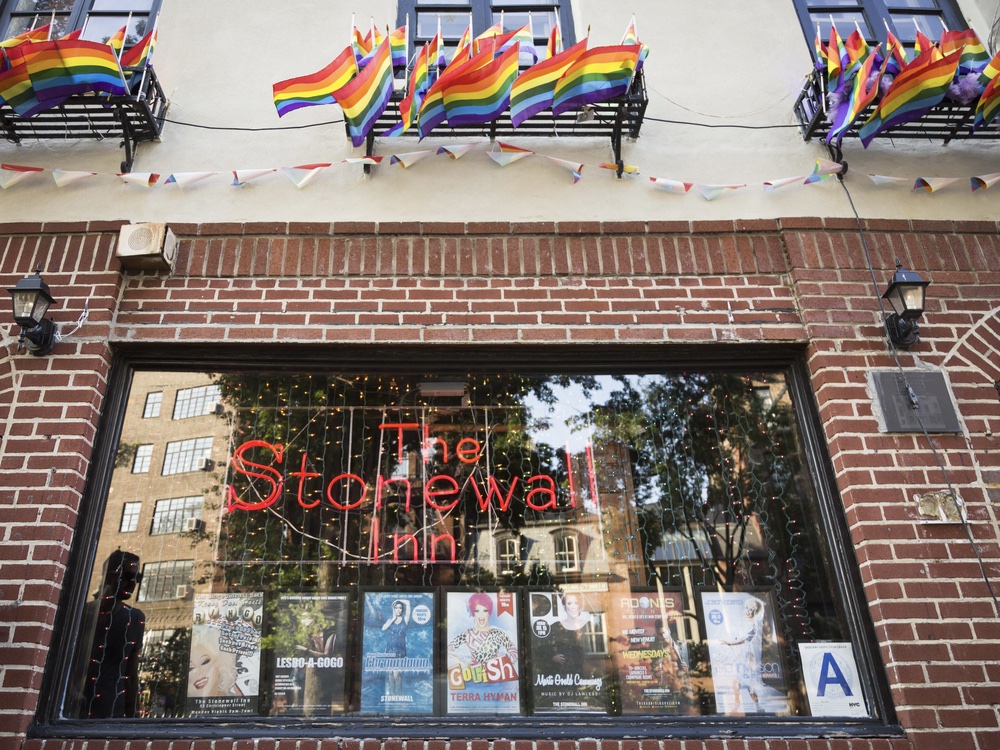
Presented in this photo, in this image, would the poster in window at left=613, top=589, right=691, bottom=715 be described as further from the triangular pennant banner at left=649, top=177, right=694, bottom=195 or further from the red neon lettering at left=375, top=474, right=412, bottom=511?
the triangular pennant banner at left=649, top=177, right=694, bottom=195

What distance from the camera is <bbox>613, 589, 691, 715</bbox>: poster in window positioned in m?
3.32

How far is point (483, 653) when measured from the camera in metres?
3.44

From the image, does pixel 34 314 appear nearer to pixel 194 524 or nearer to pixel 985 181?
pixel 194 524

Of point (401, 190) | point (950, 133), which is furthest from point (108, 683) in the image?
point (950, 133)

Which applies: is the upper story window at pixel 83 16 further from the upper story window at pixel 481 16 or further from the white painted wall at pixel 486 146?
the upper story window at pixel 481 16

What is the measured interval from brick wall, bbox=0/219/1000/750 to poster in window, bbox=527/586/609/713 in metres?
1.25

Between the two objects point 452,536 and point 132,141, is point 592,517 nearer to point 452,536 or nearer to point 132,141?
point 452,536

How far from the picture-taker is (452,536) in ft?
12.0

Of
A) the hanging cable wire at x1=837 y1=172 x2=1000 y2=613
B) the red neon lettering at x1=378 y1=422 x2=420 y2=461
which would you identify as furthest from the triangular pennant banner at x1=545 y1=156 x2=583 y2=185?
the red neon lettering at x1=378 y1=422 x2=420 y2=461

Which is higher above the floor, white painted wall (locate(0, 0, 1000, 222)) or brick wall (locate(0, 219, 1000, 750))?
white painted wall (locate(0, 0, 1000, 222))

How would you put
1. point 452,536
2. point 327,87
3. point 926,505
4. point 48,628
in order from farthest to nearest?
point 327,87
point 452,536
point 926,505
point 48,628

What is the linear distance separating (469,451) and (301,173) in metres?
1.86

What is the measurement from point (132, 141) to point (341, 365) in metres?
1.90

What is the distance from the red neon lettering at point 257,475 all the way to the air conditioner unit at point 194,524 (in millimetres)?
A: 140
